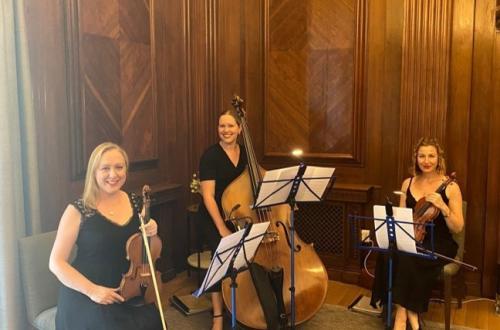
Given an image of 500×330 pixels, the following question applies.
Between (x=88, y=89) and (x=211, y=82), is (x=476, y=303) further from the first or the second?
(x=88, y=89)

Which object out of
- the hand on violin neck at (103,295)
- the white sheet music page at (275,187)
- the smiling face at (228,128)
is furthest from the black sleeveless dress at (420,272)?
the hand on violin neck at (103,295)

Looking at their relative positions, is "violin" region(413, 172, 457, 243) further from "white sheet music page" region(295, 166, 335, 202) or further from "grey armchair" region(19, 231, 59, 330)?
"grey armchair" region(19, 231, 59, 330)

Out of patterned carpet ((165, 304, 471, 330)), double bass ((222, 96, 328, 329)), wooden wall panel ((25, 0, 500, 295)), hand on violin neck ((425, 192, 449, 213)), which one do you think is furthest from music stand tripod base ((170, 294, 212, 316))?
hand on violin neck ((425, 192, 449, 213))

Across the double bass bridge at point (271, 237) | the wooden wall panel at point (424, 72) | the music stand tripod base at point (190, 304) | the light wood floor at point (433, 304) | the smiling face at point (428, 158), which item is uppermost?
the wooden wall panel at point (424, 72)

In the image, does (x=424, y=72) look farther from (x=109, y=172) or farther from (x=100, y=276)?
(x=100, y=276)

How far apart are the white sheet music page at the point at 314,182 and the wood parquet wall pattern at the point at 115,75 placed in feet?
4.69

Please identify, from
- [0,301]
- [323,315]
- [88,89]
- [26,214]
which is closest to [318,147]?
[323,315]

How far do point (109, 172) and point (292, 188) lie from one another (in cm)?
105

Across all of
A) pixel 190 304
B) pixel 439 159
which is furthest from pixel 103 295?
pixel 439 159

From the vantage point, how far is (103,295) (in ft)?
7.47

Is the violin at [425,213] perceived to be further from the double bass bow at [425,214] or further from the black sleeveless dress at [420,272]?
the black sleeveless dress at [420,272]

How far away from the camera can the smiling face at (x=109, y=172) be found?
2412 mm

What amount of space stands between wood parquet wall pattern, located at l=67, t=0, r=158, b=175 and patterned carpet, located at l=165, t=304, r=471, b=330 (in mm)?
1219

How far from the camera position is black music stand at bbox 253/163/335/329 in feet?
8.98
